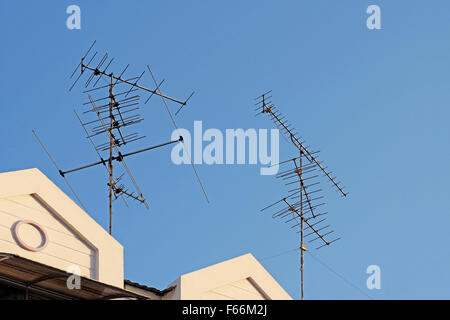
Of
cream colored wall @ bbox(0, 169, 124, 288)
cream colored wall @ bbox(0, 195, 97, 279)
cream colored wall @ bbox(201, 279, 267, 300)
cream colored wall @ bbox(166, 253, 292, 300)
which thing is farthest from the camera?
cream colored wall @ bbox(201, 279, 267, 300)

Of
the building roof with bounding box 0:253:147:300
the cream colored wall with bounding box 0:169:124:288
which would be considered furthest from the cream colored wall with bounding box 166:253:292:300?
the building roof with bounding box 0:253:147:300

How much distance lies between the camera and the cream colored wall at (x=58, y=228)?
14.5 meters

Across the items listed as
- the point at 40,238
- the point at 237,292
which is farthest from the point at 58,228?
the point at 237,292

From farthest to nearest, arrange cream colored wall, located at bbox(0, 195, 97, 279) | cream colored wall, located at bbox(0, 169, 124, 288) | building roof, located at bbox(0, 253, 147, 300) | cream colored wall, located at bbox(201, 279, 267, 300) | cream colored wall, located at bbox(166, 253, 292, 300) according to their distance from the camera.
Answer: cream colored wall, located at bbox(201, 279, 267, 300) < cream colored wall, located at bbox(166, 253, 292, 300) < cream colored wall, located at bbox(0, 169, 124, 288) < cream colored wall, located at bbox(0, 195, 97, 279) < building roof, located at bbox(0, 253, 147, 300)

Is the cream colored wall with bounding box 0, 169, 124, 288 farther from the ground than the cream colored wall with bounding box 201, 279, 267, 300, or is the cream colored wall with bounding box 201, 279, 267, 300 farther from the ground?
the cream colored wall with bounding box 0, 169, 124, 288

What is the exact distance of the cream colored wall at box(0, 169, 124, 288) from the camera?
14.5 m

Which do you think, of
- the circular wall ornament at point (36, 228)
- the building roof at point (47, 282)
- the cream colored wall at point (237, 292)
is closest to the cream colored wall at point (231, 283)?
the cream colored wall at point (237, 292)

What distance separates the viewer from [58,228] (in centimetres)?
1522

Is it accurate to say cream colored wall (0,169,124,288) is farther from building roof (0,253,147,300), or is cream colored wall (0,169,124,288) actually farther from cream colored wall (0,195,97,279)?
building roof (0,253,147,300)

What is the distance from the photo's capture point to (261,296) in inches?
679
